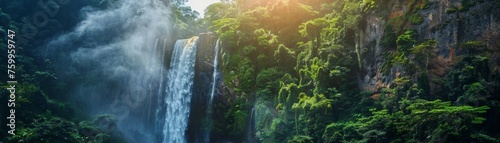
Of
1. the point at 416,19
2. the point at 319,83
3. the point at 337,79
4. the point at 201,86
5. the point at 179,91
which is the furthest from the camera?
the point at 179,91

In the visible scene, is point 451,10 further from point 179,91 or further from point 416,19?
point 179,91

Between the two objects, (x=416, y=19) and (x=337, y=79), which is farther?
(x=337, y=79)

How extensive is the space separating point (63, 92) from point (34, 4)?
7143mm

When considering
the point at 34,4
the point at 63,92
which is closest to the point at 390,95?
the point at 63,92

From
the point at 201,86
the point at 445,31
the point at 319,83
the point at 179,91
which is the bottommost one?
the point at 179,91

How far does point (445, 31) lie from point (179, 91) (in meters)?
17.5

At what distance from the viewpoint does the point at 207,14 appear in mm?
35156

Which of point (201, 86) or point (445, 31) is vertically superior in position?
point (445, 31)

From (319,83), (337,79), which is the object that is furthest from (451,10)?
(319,83)

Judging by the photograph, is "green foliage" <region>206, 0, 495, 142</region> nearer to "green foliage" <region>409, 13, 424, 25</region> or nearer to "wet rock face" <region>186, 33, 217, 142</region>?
"green foliage" <region>409, 13, 424, 25</region>

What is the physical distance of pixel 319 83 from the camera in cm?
1750

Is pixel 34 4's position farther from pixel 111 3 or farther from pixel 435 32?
pixel 435 32

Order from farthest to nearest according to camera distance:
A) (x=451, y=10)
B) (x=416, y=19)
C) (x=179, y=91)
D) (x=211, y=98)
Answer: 1. (x=179, y=91)
2. (x=211, y=98)
3. (x=416, y=19)
4. (x=451, y=10)

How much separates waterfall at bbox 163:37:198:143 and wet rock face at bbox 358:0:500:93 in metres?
13.2
